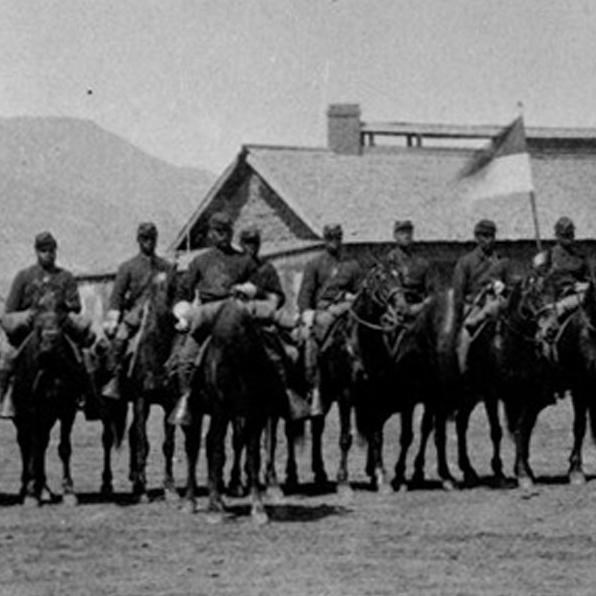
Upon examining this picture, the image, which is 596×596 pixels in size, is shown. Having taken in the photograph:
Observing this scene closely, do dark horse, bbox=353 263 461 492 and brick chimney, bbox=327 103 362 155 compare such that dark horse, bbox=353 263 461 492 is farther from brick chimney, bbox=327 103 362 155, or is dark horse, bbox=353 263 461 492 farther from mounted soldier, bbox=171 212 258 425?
brick chimney, bbox=327 103 362 155

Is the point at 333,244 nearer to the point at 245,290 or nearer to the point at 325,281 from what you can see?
the point at 325,281

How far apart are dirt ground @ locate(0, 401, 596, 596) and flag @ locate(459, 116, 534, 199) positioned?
12.7ft

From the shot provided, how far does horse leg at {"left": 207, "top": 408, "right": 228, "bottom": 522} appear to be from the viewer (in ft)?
41.0

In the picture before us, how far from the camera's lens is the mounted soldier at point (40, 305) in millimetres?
13727

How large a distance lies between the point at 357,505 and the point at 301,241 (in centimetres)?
2332

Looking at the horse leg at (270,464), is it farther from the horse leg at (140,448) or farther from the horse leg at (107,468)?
the horse leg at (107,468)

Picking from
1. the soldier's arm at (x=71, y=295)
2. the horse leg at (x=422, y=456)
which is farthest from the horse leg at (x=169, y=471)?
the horse leg at (x=422, y=456)

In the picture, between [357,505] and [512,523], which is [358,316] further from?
[512,523]

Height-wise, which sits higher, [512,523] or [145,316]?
[145,316]

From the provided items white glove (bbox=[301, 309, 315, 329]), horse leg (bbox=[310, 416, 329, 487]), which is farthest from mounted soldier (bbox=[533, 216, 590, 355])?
horse leg (bbox=[310, 416, 329, 487])

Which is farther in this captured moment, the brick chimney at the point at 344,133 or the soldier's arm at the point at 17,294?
the brick chimney at the point at 344,133

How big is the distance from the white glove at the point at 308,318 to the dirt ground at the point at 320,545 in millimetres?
1789

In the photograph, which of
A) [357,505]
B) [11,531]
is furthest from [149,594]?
[357,505]

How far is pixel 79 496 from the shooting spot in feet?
49.0
